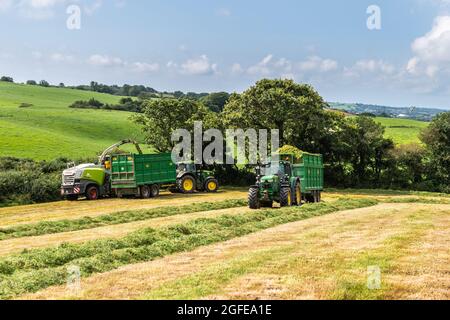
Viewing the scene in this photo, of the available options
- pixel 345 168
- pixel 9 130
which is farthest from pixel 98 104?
pixel 345 168

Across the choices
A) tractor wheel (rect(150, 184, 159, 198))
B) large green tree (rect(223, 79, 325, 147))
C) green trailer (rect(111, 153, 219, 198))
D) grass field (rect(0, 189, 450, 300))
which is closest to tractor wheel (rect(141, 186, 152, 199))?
green trailer (rect(111, 153, 219, 198))

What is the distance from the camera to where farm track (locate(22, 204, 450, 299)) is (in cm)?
795

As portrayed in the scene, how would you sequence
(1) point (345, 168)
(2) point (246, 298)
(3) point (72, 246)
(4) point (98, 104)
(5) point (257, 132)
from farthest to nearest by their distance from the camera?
(4) point (98, 104) → (1) point (345, 168) → (5) point (257, 132) → (3) point (72, 246) → (2) point (246, 298)

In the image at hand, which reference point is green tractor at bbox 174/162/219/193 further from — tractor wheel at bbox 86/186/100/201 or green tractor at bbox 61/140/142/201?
tractor wheel at bbox 86/186/100/201

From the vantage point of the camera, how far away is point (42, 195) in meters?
31.1

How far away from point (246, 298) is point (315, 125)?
36.7m

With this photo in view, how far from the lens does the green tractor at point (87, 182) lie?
1211 inches

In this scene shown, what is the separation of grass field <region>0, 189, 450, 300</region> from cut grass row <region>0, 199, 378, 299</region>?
0.9 inches

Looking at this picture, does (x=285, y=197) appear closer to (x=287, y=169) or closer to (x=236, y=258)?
(x=287, y=169)

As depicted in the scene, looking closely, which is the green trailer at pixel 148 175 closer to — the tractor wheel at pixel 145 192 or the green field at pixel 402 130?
the tractor wheel at pixel 145 192

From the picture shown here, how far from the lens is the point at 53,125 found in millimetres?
69312

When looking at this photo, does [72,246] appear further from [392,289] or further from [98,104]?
[98,104]

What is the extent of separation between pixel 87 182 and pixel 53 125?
135 ft

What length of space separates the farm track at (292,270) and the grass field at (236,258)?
0.02m
